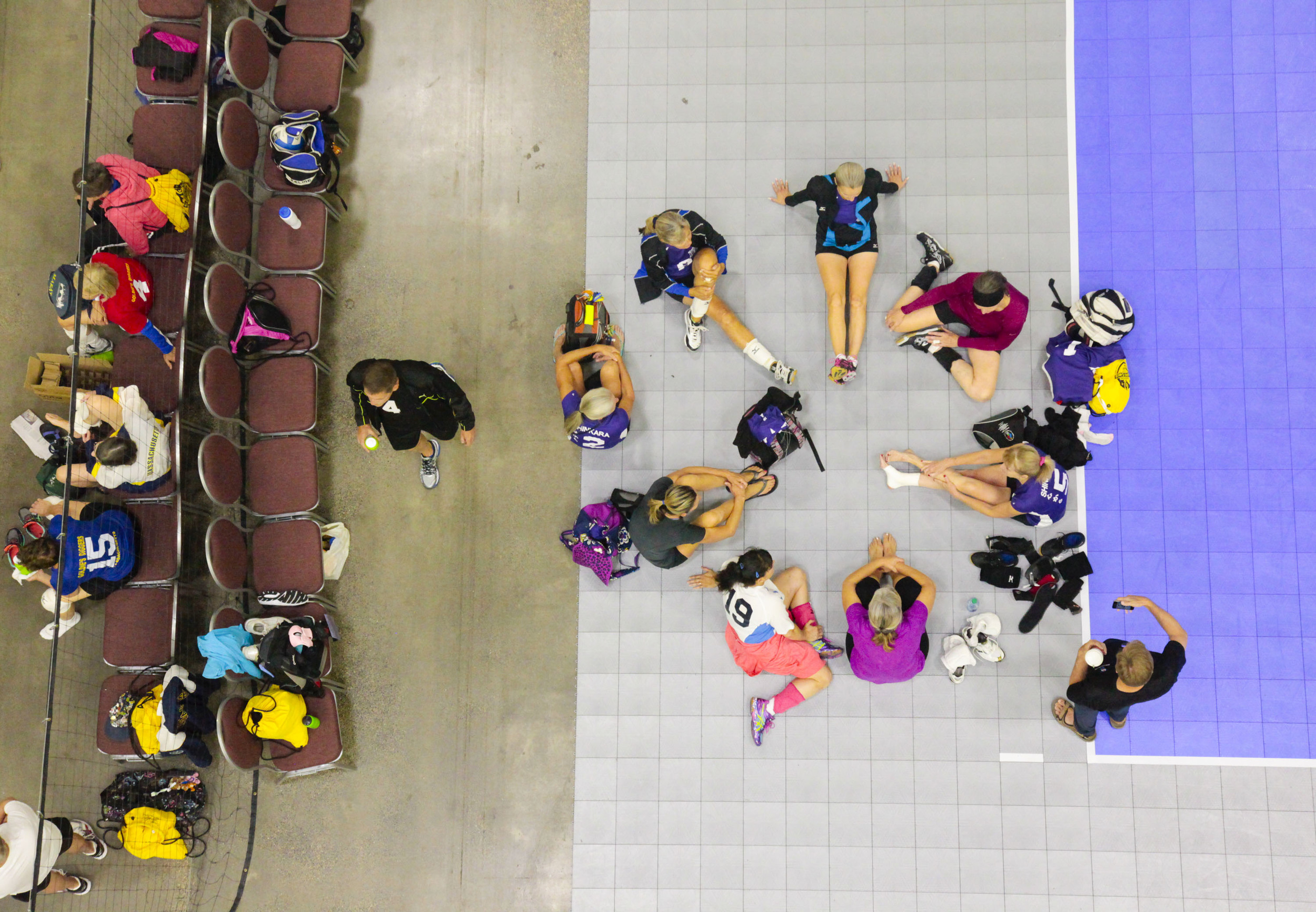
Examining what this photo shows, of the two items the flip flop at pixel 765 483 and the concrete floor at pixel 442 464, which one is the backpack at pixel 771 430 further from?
the concrete floor at pixel 442 464

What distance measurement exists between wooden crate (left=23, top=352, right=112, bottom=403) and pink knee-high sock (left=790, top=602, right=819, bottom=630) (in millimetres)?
5557

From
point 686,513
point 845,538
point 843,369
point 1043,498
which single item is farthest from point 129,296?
point 1043,498

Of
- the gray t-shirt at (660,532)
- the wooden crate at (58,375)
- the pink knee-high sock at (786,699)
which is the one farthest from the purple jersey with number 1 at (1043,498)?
the wooden crate at (58,375)

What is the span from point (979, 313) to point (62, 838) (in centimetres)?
761

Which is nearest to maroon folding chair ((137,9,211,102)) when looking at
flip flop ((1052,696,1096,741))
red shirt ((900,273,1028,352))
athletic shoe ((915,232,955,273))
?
athletic shoe ((915,232,955,273))

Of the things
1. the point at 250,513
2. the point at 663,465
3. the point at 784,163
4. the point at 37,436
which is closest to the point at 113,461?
the point at 250,513

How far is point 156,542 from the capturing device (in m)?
5.41

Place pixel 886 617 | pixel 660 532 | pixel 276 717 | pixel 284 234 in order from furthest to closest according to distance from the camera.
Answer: pixel 284 234
pixel 276 717
pixel 660 532
pixel 886 617

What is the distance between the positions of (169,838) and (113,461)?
2.79 m

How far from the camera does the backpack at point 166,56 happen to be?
5.65m

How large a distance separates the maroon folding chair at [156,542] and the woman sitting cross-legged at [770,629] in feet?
12.4

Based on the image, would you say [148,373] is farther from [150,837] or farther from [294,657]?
[150,837]

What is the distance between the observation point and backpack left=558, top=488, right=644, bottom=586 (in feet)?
18.4

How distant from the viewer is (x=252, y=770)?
5.89 m
